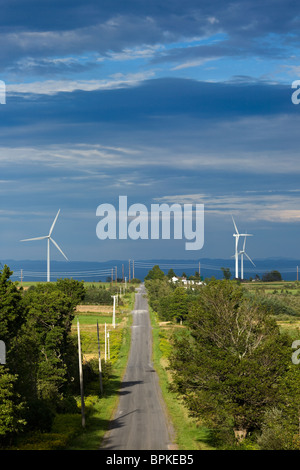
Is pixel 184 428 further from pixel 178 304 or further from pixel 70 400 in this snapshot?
pixel 178 304

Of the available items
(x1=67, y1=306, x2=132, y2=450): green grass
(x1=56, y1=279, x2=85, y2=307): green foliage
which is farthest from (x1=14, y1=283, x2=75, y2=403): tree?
(x1=56, y1=279, x2=85, y2=307): green foliage

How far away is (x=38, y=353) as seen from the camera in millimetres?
66938

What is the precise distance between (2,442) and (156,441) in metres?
14.1

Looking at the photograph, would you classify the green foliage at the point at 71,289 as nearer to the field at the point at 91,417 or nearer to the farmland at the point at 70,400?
the farmland at the point at 70,400

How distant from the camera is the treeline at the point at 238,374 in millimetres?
46031

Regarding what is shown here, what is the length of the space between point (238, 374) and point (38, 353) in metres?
25.7

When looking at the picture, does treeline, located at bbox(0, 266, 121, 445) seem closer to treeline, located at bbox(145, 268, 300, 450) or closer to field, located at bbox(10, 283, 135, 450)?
field, located at bbox(10, 283, 135, 450)

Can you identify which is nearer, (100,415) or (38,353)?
(38,353)

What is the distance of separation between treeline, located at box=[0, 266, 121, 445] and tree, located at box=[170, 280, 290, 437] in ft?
46.5

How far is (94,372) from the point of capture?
9512 cm

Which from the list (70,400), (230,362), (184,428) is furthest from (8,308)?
(70,400)

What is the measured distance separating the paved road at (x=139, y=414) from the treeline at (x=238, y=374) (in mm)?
4941

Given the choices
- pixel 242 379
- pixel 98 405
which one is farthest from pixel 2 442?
pixel 98 405
